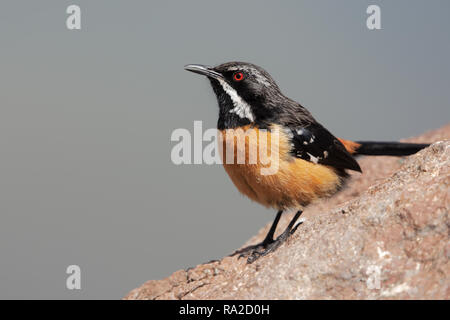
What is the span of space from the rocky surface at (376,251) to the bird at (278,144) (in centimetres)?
93

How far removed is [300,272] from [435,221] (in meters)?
1.34

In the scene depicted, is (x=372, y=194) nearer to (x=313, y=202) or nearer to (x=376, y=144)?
(x=313, y=202)

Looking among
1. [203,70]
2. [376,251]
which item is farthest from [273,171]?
[376,251]

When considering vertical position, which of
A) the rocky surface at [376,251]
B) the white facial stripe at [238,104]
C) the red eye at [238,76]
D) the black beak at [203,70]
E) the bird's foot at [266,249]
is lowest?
the bird's foot at [266,249]

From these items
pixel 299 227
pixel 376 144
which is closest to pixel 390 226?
pixel 299 227

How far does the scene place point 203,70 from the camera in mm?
7320

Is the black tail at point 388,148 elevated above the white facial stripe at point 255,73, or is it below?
below

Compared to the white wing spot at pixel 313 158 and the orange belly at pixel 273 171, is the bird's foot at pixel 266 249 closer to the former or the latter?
the orange belly at pixel 273 171

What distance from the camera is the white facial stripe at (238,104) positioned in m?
6.86

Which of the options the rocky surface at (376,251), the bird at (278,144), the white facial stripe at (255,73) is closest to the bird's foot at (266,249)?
the bird at (278,144)

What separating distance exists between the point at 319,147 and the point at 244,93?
1.33m

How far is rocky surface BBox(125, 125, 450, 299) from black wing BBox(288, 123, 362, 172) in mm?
1354

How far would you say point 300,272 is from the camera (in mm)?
4926

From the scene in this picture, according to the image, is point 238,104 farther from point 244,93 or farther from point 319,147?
point 319,147
